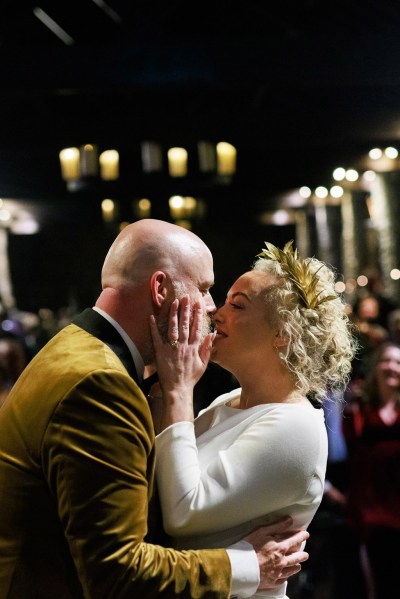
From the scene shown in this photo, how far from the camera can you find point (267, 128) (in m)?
7.48

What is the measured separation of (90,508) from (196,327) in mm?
498

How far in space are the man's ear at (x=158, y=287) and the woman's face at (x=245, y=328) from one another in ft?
1.22

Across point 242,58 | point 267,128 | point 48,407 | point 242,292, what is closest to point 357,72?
point 242,58

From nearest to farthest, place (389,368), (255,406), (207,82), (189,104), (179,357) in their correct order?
(179,357) → (255,406) → (389,368) → (207,82) → (189,104)

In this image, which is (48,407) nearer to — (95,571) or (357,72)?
(95,571)

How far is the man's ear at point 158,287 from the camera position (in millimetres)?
1787

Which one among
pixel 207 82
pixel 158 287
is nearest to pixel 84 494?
pixel 158 287

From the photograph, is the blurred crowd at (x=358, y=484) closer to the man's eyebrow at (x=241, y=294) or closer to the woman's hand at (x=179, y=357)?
the man's eyebrow at (x=241, y=294)

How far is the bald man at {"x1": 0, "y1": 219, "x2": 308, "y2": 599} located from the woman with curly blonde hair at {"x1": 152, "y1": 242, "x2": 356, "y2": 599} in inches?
2.9

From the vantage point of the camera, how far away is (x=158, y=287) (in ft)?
5.89

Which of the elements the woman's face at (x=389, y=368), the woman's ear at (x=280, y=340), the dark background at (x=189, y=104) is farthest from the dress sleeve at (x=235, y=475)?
the dark background at (x=189, y=104)

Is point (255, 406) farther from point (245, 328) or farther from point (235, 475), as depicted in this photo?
point (235, 475)

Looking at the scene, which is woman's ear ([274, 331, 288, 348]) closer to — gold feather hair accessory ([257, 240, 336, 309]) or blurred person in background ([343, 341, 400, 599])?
gold feather hair accessory ([257, 240, 336, 309])

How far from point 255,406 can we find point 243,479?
30 centimetres
